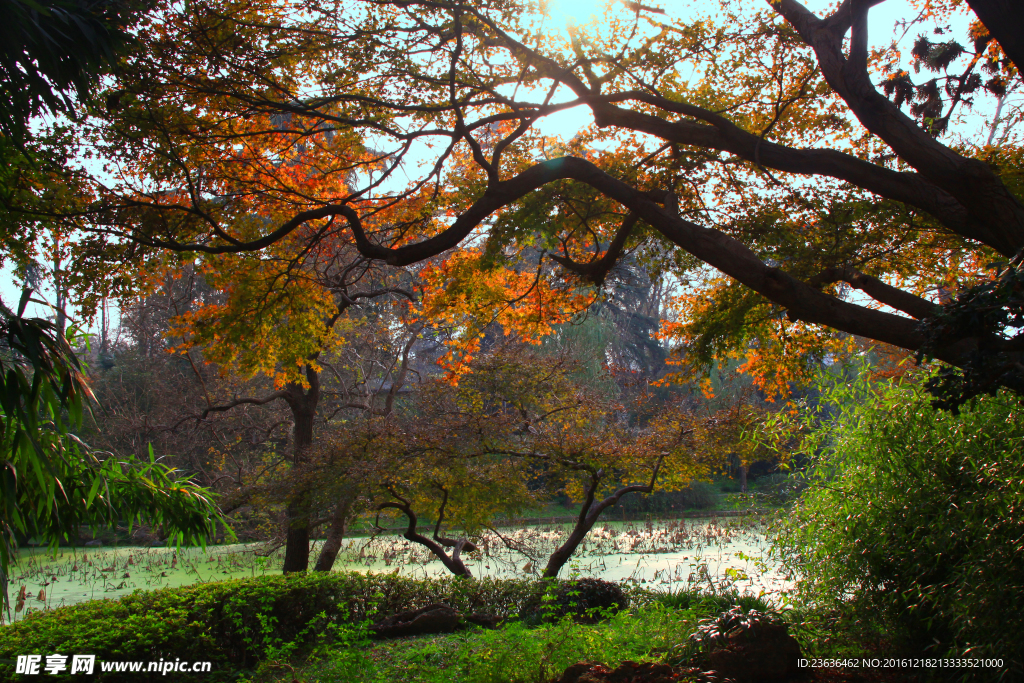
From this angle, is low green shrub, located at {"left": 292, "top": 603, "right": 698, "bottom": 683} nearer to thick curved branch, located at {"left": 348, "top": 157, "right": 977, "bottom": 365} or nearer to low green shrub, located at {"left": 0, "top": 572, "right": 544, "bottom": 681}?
low green shrub, located at {"left": 0, "top": 572, "right": 544, "bottom": 681}

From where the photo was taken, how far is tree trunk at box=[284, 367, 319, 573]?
7.33 m

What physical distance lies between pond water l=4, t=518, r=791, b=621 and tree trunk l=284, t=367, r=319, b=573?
46cm

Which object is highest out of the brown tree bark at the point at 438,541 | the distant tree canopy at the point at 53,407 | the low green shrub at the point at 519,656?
the distant tree canopy at the point at 53,407

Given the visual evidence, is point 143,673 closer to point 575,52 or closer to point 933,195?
point 575,52

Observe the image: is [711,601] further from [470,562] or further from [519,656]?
[470,562]

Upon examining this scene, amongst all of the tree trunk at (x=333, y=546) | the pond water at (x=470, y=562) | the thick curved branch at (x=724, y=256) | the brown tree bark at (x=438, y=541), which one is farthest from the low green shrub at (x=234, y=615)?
the thick curved branch at (x=724, y=256)

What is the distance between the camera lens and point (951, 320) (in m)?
2.68

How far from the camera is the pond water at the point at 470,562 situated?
8.30 m

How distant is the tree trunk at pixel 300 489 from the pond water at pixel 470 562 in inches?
18.2

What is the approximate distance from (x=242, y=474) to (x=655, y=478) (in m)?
6.56

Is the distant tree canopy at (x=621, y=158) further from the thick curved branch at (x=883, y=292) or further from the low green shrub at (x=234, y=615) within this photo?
the low green shrub at (x=234, y=615)

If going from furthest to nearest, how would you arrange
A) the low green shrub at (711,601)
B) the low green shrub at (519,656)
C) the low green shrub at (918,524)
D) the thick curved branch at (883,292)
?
1. the low green shrub at (711,601)
2. the thick curved branch at (883,292)
3. the low green shrub at (519,656)
4. the low green shrub at (918,524)

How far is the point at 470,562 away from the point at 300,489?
3.73 meters

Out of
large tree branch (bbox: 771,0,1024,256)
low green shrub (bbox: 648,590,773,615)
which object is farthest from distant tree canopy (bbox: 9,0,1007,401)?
low green shrub (bbox: 648,590,773,615)
